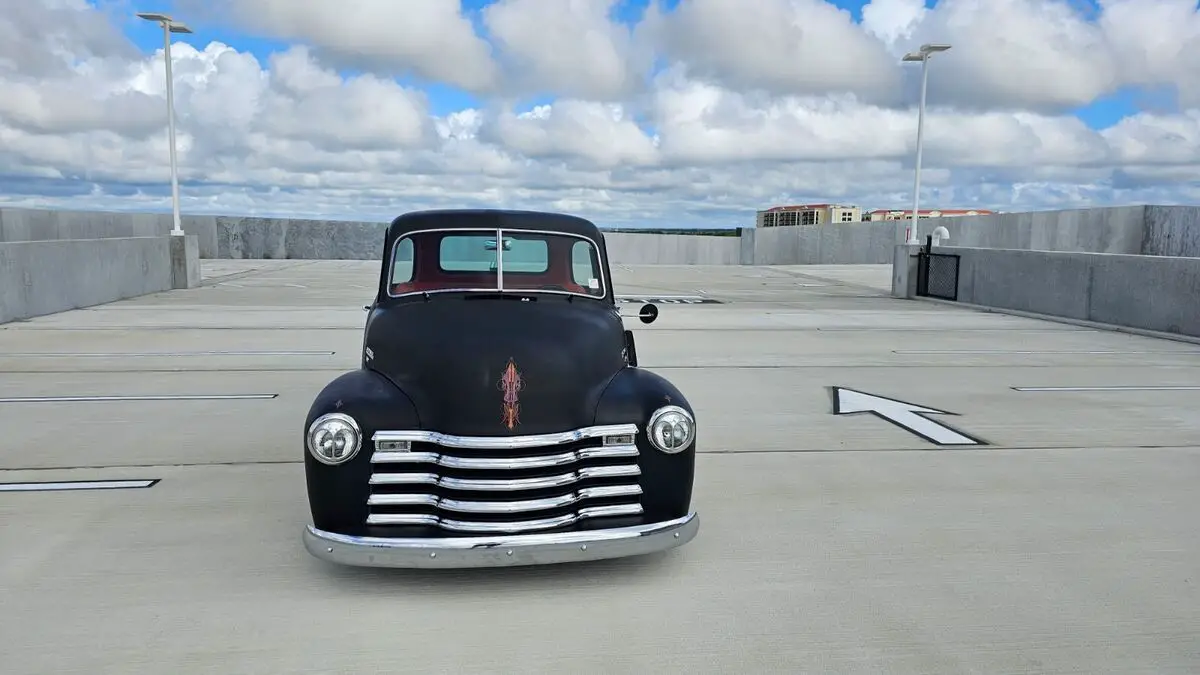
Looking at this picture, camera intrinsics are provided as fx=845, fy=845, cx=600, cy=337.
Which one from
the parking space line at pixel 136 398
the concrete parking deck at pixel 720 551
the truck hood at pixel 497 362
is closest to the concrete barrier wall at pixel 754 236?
the concrete parking deck at pixel 720 551

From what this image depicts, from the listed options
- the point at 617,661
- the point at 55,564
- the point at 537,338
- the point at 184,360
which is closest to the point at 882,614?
the point at 617,661

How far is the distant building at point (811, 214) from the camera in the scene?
92.3 meters

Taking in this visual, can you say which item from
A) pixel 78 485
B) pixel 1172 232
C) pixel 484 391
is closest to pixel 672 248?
pixel 1172 232

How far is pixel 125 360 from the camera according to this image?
34.6ft

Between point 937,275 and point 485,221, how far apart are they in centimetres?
1723

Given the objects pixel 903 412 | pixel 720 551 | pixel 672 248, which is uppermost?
pixel 672 248

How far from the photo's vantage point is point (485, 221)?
18.1ft

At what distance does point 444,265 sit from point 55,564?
8.78 ft

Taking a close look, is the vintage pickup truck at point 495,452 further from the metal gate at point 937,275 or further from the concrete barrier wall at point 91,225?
the concrete barrier wall at point 91,225

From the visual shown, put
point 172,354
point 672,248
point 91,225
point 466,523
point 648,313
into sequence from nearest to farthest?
point 466,523, point 648,313, point 172,354, point 91,225, point 672,248

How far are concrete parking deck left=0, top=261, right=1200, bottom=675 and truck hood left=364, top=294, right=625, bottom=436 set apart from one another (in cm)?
84

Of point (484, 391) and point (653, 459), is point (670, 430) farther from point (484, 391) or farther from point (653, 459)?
point (484, 391)

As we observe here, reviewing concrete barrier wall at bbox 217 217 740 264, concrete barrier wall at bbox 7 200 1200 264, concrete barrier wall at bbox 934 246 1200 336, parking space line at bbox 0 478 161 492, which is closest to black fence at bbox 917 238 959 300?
concrete barrier wall at bbox 934 246 1200 336

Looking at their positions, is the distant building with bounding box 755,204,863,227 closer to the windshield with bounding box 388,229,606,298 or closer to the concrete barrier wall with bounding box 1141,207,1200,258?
the concrete barrier wall with bounding box 1141,207,1200,258
